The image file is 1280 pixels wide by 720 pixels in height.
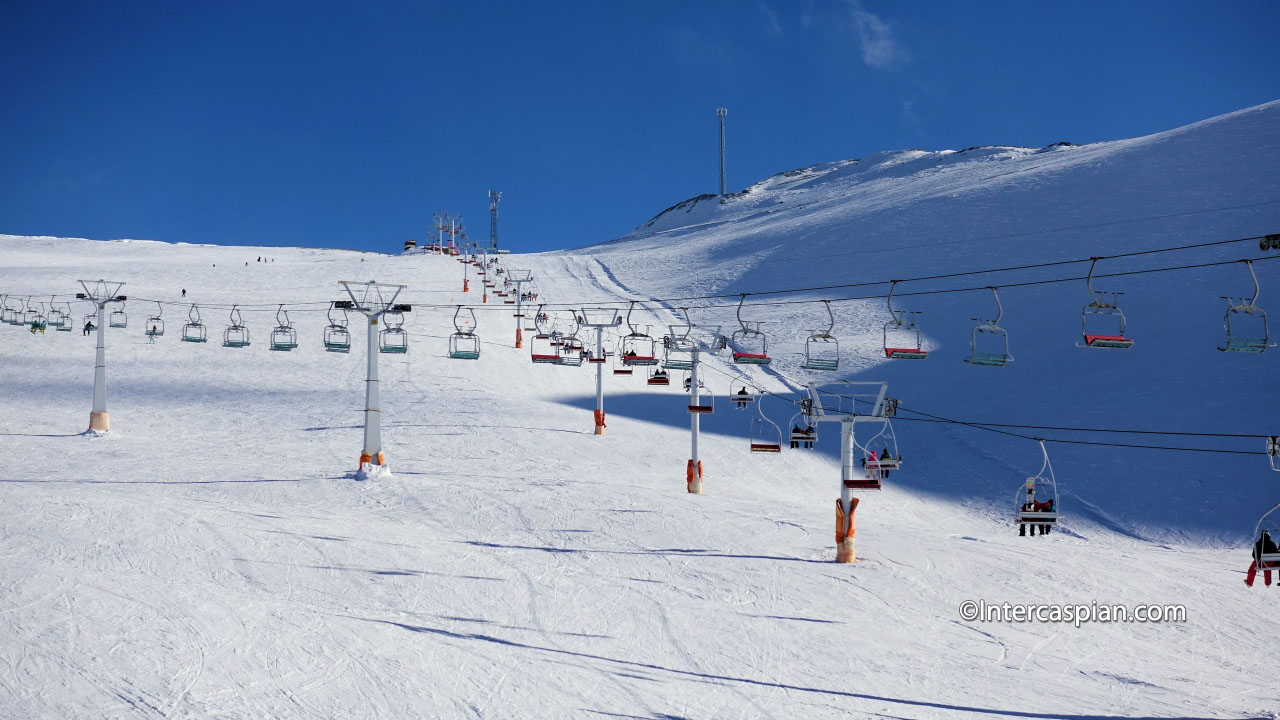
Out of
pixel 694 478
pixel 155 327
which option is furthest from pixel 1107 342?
pixel 155 327

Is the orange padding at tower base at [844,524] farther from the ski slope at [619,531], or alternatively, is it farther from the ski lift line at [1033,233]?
the ski lift line at [1033,233]

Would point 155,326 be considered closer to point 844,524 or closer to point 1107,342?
point 844,524

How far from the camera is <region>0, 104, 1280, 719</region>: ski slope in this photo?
11312mm

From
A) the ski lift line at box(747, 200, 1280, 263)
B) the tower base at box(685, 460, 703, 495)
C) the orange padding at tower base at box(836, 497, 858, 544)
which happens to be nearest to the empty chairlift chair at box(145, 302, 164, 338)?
the tower base at box(685, 460, 703, 495)

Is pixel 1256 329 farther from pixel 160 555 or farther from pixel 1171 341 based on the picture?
pixel 160 555

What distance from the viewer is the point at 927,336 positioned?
4616 cm

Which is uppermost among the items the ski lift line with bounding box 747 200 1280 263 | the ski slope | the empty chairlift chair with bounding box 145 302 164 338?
the ski lift line with bounding box 747 200 1280 263

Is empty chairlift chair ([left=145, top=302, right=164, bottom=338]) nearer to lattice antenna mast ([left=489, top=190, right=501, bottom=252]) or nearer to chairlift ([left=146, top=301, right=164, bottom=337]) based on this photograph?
chairlift ([left=146, top=301, right=164, bottom=337])

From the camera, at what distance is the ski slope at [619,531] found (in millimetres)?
11312

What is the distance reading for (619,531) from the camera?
18.6m

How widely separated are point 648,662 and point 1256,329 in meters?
36.8

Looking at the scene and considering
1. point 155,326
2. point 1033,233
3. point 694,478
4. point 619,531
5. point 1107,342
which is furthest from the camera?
point 1033,233

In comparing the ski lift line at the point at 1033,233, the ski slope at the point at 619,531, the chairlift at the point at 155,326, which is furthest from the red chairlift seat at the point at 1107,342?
the ski lift line at the point at 1033,233

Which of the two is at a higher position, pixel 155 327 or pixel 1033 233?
pixel 1033 233
